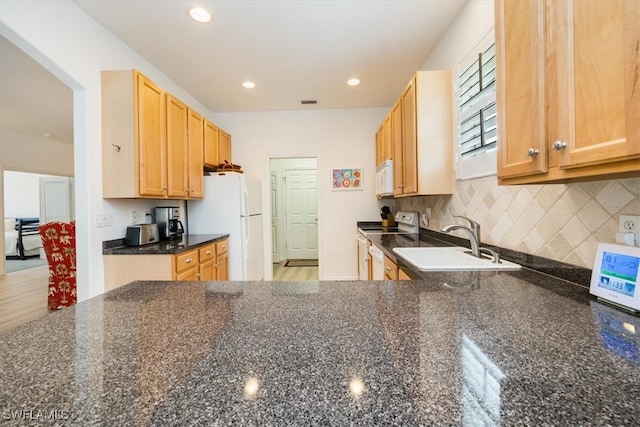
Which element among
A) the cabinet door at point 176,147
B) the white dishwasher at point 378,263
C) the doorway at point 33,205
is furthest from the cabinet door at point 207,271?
the doorway at point 33,205

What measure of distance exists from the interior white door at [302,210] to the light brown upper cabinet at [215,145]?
2.09m

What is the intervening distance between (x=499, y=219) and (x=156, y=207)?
3045 mm

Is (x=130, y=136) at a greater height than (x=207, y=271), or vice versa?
(x=130, y=136)

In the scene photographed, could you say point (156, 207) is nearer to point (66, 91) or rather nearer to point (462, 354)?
point (66, 91)

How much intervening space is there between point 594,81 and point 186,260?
2.60 meters

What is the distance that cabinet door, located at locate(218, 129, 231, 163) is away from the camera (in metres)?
3.91

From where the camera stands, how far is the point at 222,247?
10.6 feet

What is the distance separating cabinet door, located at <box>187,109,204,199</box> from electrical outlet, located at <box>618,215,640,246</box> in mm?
3150

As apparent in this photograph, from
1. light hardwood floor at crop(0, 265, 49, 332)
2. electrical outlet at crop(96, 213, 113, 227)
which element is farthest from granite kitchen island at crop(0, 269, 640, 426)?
light hardwood floor at crop(0, 265, 49, 332)

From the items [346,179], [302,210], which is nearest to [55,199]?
[302,210]

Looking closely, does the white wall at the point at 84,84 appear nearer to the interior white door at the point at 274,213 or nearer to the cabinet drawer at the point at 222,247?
the cabinet drawer at the point at 222,247

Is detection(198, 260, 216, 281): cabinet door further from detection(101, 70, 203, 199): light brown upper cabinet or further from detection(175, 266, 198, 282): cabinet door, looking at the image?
detection(101, 70, 203, 199): light brown upper cabinet

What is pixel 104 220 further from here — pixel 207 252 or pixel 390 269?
pixel 390 269

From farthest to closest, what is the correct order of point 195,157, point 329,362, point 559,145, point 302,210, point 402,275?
point 302,210
point 195,157
point 402,275
point 559,145
point 329,362
